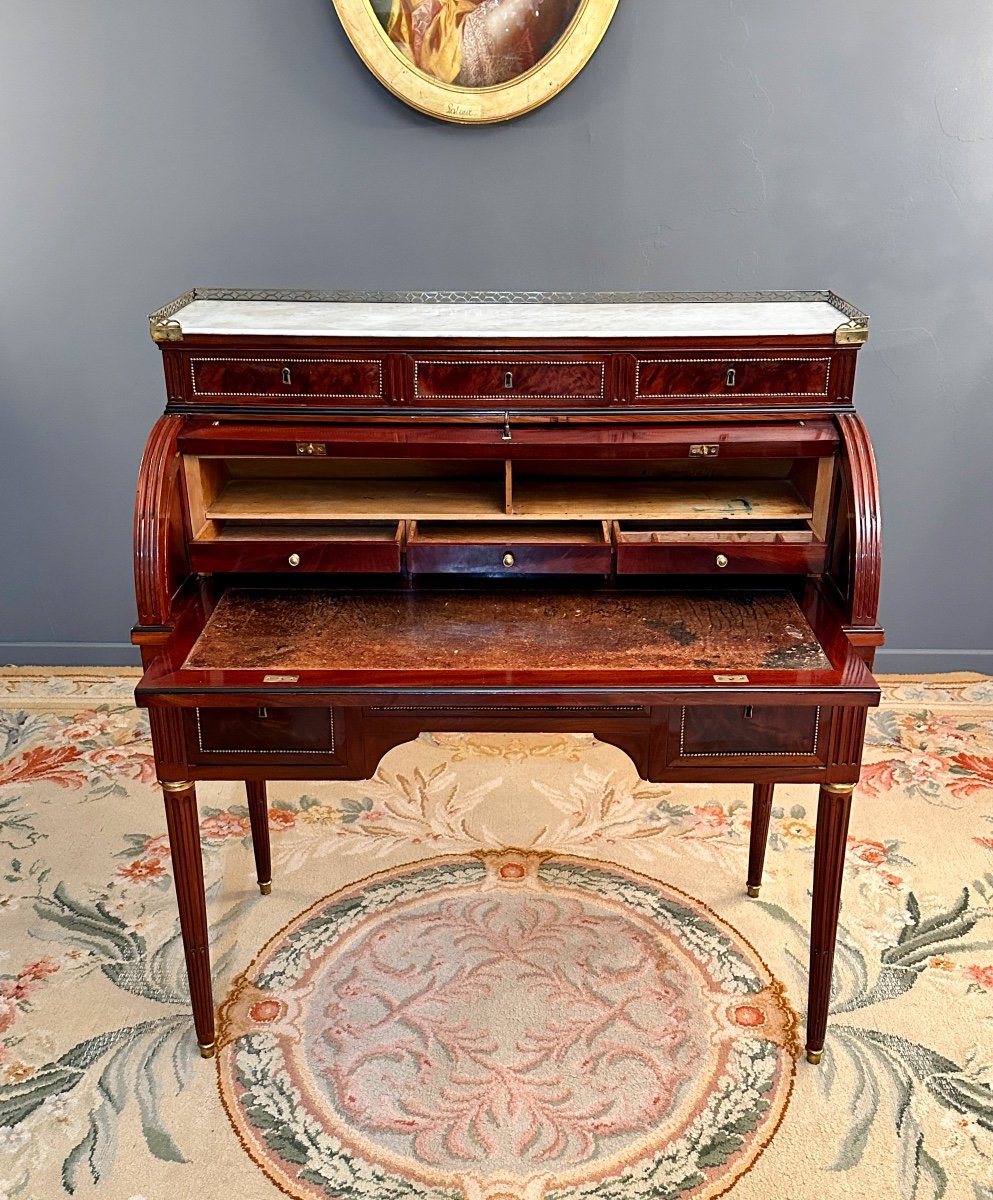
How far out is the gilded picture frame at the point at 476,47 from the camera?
295cm

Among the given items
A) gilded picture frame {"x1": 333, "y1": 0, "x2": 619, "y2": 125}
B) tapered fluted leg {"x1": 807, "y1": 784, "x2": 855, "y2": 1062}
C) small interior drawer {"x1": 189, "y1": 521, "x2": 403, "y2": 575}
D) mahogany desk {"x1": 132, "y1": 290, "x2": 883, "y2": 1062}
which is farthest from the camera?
gilded picture frame {"x1": 333, "y1": 0, "x2": 619, "y2": 125}

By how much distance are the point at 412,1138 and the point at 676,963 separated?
29.6 inches

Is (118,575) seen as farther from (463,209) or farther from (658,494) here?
(658,494)

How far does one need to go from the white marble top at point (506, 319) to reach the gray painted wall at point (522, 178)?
0.87 meters

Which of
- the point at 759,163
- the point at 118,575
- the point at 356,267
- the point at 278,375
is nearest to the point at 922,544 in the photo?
the point at 759,163

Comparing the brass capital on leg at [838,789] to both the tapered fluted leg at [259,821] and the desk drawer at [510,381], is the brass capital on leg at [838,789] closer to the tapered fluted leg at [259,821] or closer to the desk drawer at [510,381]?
the desk drawer at [510,381]

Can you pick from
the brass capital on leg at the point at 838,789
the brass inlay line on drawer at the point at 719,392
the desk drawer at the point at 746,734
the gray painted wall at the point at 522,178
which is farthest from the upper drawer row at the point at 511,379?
the gray painted wall at the point at 522,178

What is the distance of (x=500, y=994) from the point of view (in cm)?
250

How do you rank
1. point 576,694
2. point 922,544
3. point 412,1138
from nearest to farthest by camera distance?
point 576,694 → point 412,1138 → point 922,544

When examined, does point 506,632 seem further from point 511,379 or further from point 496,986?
point 496,986

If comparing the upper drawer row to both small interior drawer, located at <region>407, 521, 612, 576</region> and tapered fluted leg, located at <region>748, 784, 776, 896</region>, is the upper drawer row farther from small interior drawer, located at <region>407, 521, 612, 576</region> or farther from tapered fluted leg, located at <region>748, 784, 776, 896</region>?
tapered fluted leg, located at <region>748, 784, 776, 896</region>

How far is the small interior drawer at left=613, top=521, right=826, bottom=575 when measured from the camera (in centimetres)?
221

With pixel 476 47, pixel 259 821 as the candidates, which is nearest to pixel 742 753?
pixel 259 821

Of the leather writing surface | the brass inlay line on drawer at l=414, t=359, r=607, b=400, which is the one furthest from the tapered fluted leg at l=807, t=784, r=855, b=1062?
the brass inlay line on drawer at l=414, t=359, r=607, b=400
